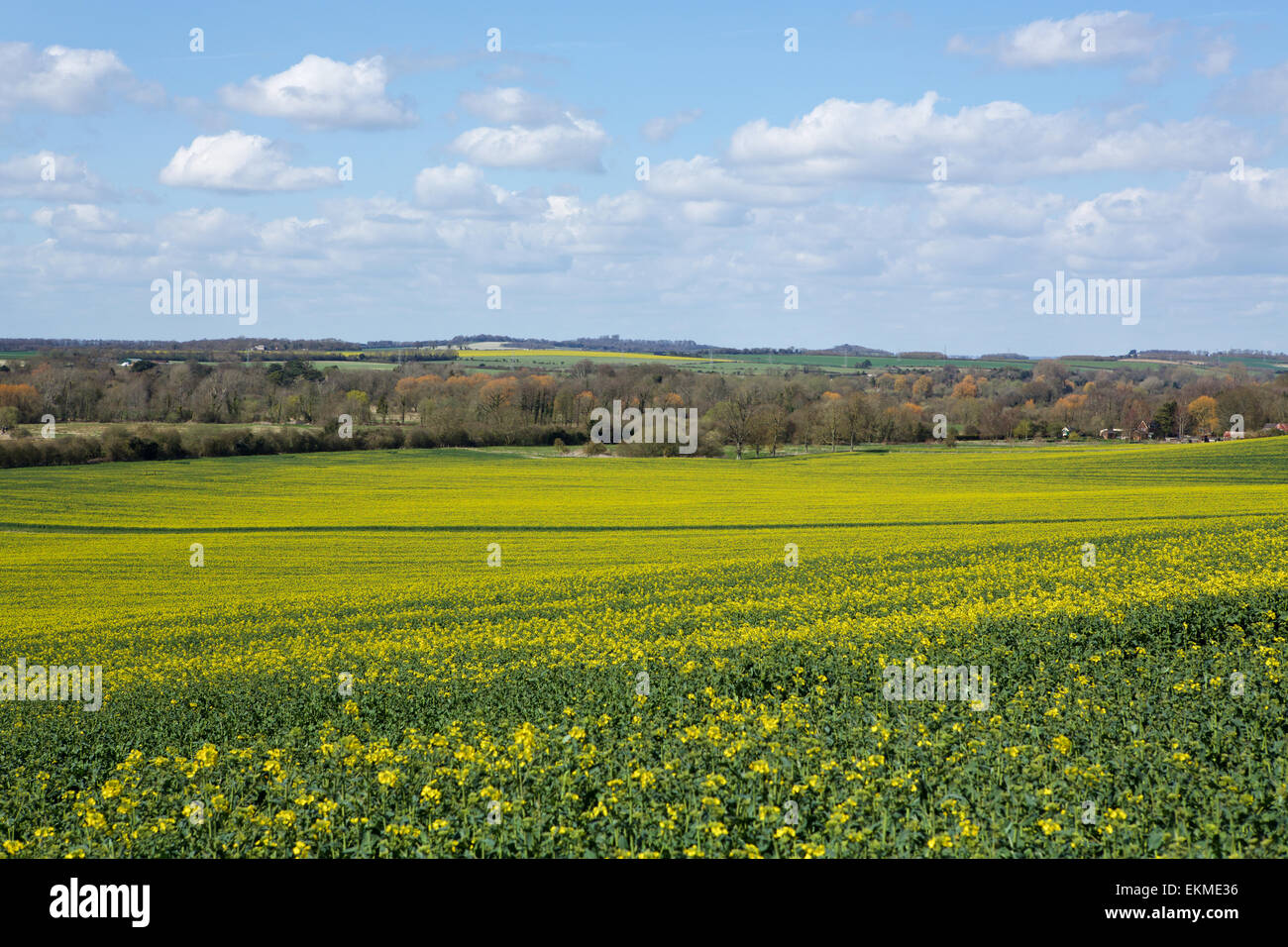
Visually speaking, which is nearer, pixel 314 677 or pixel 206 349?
pixel 314 677

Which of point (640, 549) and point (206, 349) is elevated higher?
point (206, 349)

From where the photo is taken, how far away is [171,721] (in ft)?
47.2

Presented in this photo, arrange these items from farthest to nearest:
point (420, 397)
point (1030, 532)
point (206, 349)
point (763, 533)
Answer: point (206, 349)
point (420, 397)
point (763, 533)
point (1030, 532)

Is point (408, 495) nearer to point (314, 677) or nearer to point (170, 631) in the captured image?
Answer: point (170, 631)

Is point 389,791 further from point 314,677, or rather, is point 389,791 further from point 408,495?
point 408,495

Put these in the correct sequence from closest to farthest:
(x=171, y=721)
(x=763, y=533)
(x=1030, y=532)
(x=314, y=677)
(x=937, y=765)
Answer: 1. (x=937, y=765)
2. (x=171, y=721)
3. (x=314, y=677)
4. (x=1030, y=532)
5. (x=763, y=533)

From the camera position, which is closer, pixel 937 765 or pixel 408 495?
pixel 937 765

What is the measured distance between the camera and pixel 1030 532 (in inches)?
1336
